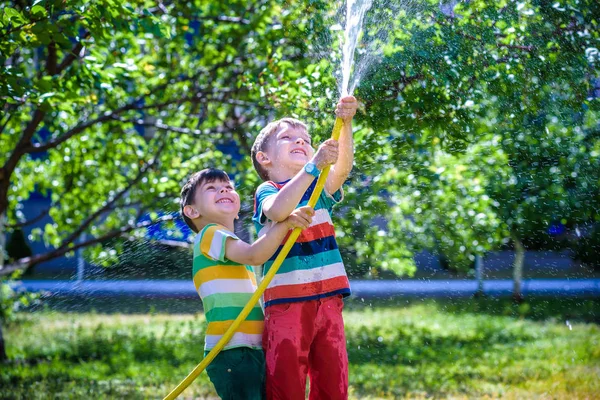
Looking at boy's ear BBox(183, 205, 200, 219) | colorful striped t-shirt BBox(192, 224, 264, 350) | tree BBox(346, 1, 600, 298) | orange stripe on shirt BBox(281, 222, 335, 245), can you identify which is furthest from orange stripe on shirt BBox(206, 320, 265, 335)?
tree BBox(346, 1, 600, 298)

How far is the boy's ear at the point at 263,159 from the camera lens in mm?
2760

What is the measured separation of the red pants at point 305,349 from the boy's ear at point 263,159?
1.69 ft

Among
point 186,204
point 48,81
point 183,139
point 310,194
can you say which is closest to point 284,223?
point 310,194

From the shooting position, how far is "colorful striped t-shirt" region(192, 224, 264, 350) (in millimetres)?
2572

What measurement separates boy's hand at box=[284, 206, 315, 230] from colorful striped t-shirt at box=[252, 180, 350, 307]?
0.15m

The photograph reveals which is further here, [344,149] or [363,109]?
[363,109]

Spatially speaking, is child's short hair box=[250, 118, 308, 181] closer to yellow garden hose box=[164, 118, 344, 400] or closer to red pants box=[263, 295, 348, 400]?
yellow garden hose box=[164, 118, 344, 400]

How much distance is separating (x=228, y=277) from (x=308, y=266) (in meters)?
0.28

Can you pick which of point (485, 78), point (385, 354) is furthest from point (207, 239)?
point (385, 354)

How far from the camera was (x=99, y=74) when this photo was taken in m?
4.52

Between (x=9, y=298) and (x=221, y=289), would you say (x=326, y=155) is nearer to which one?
(x=221, y=289)

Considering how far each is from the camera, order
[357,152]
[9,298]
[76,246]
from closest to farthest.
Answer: [357,152] → [76,246] → [9,298]

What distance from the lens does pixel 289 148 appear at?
271cm

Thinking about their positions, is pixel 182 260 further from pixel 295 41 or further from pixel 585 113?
pixel 585 113
